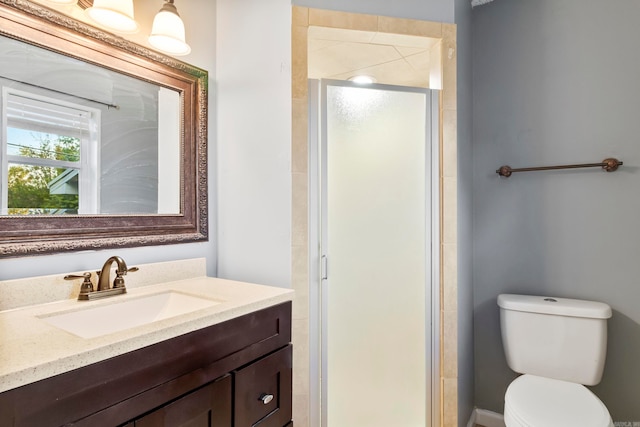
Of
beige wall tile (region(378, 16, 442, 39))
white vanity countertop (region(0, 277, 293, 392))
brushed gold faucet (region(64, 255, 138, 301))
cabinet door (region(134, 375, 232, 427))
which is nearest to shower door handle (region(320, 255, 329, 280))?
white vanity countertop (region(0, 277, 293, 392))

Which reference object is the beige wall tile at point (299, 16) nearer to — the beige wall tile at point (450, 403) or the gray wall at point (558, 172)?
the gray wall at point (558, 172)

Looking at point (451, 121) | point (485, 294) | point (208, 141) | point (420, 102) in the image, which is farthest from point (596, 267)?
point (208, 141)

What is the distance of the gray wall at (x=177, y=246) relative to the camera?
109 centimetres

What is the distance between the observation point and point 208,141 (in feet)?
5.42

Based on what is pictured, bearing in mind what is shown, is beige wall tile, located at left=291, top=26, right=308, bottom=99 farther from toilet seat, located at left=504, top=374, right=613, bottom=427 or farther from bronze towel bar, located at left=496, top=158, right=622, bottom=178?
toilet seat, located at left=504, top=374, right=613, bottom=427

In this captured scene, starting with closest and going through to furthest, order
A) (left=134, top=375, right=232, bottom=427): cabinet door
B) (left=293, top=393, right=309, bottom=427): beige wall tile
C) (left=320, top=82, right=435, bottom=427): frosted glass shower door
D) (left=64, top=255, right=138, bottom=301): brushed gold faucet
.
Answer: (left=134, top=375, right=232, bottom=427): cabinet door, (left=64, top=255, right=138, bottom=301): brushed gold faucet, (left=293, top=393, right=309, bottom=427): beige wall tile, (left=320, top=82, right=435, bottom=427): frosted glass shower door

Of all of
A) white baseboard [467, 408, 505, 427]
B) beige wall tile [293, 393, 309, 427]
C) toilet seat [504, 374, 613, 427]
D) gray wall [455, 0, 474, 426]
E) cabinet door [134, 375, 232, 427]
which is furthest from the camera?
white baseboard [467, 408, 505, 427]

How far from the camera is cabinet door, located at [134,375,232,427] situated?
842 millimetres

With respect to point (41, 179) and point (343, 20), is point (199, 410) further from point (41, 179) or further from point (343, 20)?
point (343, 20)

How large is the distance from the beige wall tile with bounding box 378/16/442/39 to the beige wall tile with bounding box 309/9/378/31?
1.8 inches

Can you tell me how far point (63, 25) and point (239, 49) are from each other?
27.6 inches

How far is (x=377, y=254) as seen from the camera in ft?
5.57

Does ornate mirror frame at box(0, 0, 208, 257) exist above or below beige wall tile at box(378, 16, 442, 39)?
below

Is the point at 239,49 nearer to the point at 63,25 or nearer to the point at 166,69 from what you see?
the point at 166,69
